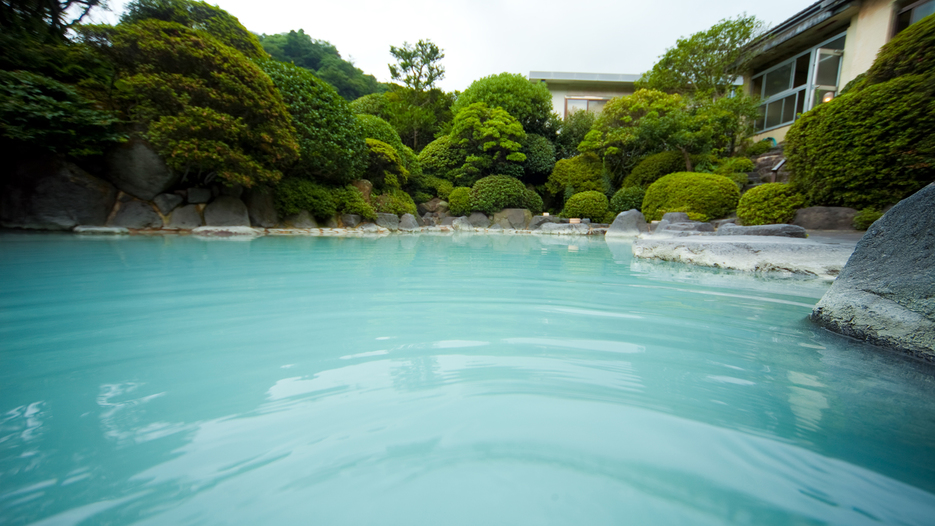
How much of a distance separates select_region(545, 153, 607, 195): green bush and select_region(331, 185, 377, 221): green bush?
7867 millimetres

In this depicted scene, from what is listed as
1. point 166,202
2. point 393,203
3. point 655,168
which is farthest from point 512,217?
point 166,202

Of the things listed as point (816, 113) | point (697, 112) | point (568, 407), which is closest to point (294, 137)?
point (568, 407)

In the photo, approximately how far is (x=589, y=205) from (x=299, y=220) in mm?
9348

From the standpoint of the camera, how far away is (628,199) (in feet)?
40.9

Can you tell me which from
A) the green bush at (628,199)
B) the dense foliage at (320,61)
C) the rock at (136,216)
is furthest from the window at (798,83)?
the dense foliage at (320,61)

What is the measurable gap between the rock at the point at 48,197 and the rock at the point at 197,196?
1.37 m

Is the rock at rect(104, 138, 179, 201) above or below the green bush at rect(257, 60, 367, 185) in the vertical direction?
below

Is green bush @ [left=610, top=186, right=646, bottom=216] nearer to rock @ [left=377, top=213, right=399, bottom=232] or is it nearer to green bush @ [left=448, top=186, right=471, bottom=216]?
green bush @ [left=448, top=186, right=471, bottom=216]

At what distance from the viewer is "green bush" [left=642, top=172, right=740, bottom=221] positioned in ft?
31.4

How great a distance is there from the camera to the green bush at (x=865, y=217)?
5.66m

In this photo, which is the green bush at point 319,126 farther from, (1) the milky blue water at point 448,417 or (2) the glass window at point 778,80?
(2) the glass window at point 778,80

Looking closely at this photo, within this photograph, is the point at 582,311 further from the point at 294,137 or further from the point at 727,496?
the point at 294,137

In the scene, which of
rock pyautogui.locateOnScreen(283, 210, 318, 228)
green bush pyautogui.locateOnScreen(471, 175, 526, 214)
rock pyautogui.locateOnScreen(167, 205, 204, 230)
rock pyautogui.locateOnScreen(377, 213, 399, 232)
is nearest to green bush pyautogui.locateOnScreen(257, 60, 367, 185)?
rock pyautogui.locateOnScreen(283, 210, 318, 228)

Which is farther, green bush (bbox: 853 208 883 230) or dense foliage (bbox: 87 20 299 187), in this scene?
dense foliage (bbox: 87 20 299 187)
